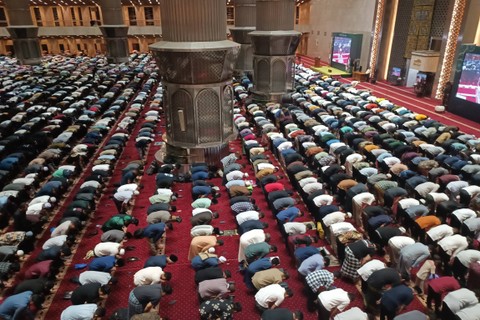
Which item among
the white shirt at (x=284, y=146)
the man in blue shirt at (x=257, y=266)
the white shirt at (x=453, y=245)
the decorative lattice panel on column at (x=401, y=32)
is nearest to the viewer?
the man in blue shirt at (x=257, y=266)

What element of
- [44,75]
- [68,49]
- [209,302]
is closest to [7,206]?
[209,302]

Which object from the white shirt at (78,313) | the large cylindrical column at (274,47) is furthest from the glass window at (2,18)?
the white shirt at (78,313)

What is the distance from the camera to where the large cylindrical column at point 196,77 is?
925cm

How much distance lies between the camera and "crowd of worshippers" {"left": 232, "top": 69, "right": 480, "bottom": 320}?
5207mm

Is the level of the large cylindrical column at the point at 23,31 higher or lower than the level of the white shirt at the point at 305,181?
→ higher

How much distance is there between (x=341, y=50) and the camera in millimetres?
26531

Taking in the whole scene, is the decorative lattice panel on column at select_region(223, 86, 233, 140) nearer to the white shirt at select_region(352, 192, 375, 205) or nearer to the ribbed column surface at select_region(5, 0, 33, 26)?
the white shirt at select_region(352, 192, 375, 205)

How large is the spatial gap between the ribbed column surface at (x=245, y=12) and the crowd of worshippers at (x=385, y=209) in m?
10.7

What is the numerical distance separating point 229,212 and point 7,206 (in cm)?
466

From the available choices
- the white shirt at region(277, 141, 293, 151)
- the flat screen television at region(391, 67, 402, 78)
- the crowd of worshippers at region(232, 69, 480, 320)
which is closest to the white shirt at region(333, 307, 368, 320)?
the crowd of worshippers at region(232, 69, 480, 320)

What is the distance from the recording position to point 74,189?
991cm

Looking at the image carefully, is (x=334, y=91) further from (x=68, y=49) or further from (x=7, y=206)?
(x=68, y=49)

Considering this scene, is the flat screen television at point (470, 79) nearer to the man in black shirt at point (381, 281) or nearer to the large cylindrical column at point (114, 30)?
the man in black shirt at point (381, 281)

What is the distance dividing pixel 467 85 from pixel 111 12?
22.5m
